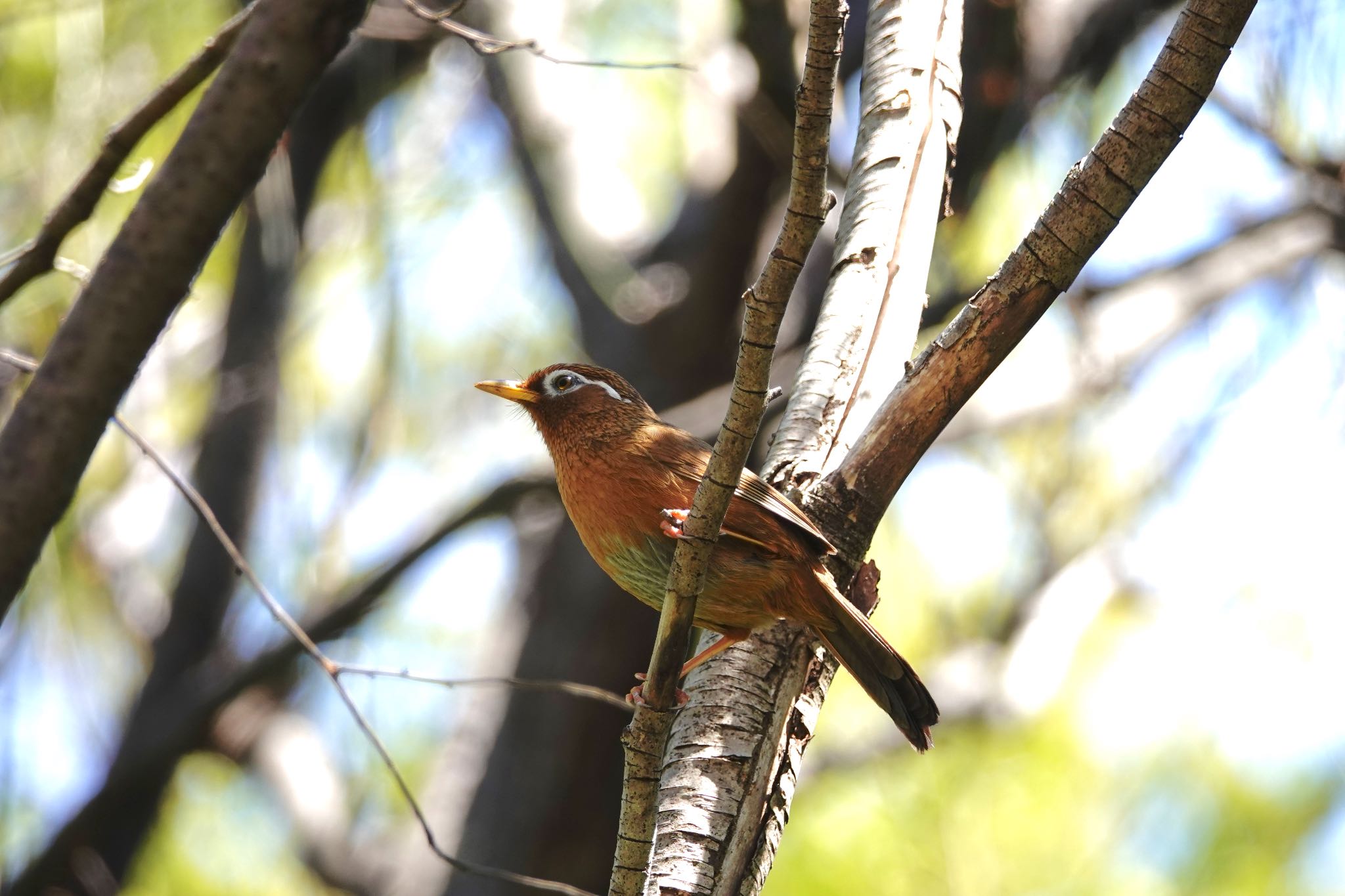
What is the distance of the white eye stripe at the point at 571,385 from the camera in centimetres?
463

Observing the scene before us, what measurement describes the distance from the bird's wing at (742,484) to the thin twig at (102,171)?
5.75 feet

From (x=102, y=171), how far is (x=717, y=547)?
Result: 1.93 meters

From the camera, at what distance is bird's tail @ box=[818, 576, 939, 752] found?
3555 millimetres

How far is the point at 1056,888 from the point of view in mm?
7734

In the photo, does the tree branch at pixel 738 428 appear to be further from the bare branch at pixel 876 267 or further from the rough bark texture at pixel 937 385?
the bare branch at pixel 876 267

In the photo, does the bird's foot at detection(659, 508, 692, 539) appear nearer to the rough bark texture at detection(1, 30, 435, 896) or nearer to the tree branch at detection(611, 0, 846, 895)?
the tree branch at detection(611, 0, 846, 895)

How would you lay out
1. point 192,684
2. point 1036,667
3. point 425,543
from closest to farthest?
point 425,543 → point 192,684 → point 1036,667

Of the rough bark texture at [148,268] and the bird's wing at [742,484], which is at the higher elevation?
the bird's wing at [742,484]

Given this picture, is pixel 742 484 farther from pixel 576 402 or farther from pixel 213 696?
pixel 213 696

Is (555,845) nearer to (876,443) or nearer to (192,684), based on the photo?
(192,684)

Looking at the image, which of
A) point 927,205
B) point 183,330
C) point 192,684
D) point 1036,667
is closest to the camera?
point 927,205

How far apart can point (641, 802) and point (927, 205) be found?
2.22 metres

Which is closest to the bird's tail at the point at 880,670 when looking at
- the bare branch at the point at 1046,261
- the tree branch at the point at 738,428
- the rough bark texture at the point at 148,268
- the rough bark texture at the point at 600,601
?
the bare branch at the point at 1046,261

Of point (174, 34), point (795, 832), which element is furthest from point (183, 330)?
point (795, 832)
